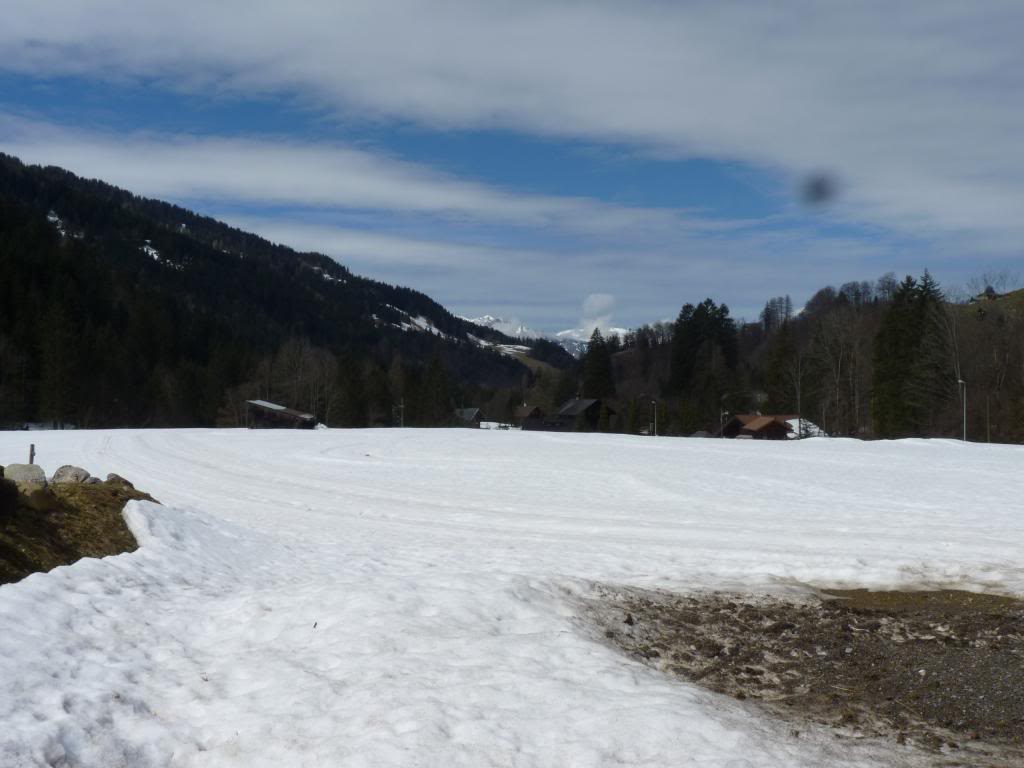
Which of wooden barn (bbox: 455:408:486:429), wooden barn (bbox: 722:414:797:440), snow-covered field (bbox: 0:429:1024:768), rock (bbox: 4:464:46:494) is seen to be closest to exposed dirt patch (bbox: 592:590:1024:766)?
snow-covered field (bbox: 0:429:1024:768)

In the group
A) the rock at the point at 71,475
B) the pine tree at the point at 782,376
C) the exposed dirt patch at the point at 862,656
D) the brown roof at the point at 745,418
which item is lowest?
the exposed dirt patch at the point at 862,656

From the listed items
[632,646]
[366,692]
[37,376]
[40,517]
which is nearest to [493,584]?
[632,646]

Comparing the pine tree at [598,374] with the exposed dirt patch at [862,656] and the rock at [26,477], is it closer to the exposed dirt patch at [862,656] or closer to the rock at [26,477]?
the exposed dirt patch at [862,656]

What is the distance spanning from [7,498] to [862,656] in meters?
8.84

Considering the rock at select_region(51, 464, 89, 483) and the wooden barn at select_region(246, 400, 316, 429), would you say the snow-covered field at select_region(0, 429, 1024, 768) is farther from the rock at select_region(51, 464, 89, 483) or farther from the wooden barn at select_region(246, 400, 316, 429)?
the wooden barn at select_region(246, 400, 316, 429)

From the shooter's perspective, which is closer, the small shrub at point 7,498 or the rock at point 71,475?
the small shrub at point 7,498

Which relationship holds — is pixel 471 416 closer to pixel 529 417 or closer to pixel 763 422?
pixel 529 417

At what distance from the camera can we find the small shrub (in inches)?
344

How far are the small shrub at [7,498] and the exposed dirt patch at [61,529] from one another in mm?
50

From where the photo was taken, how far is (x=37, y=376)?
3720 inches

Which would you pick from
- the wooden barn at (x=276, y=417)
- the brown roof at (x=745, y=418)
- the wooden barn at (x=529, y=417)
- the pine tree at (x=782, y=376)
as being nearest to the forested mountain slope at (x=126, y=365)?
the wooden barn at (x=276, y=417)

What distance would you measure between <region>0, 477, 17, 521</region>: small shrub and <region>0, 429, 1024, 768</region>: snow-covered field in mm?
1155

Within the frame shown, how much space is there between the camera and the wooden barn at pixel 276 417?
80875 millimetres

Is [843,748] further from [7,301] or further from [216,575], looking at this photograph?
[7,301]
